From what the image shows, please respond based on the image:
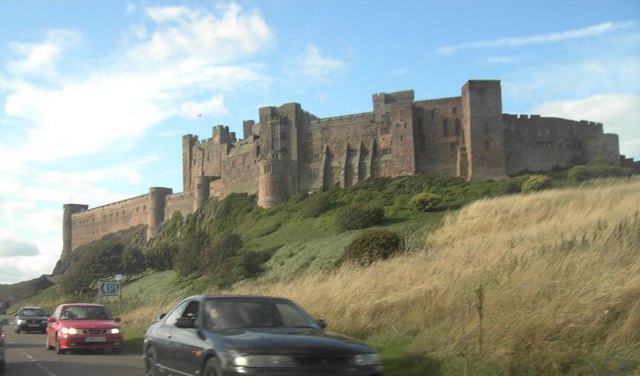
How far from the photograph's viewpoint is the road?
13719 millimetres

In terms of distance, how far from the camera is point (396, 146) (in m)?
76.3

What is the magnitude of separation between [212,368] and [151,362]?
291 cm

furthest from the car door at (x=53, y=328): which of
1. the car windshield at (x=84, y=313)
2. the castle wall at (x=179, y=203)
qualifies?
the castle wall at (x=179, y=203)

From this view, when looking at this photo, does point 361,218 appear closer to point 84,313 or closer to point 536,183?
point 536,183

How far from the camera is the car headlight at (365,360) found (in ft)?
26.3

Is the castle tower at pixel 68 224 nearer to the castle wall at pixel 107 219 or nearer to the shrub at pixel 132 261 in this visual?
the castle wall at pixel 107 219

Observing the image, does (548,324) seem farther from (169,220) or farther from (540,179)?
(169,220)

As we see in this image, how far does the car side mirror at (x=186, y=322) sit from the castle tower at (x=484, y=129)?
62.9 m

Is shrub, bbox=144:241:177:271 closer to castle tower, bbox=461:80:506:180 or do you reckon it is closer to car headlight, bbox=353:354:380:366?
castle tower, bbox=461:80:506:180

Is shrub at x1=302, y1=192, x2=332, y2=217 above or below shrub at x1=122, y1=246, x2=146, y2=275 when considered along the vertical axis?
above

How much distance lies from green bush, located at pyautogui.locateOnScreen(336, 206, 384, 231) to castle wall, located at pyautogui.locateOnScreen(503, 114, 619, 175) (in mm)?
23417

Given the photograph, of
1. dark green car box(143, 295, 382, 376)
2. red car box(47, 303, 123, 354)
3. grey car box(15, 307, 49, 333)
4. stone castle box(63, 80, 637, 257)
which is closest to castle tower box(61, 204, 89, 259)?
stone castle box(63, 80, 637, 257)

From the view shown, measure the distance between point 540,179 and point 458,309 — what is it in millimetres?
50646

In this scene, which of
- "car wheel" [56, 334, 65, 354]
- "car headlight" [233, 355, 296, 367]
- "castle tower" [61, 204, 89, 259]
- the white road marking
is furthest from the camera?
"castle tower" [61, 204, 89, 259]
